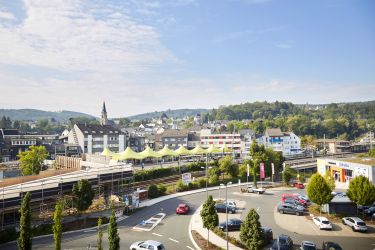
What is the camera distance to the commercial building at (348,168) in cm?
5341

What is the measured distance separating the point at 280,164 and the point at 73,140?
66.7 meters

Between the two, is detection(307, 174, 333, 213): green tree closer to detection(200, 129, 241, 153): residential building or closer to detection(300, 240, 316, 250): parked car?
detection(300, 240, 316, 250): parked car

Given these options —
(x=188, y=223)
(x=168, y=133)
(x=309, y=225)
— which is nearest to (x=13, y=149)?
(x=168, y=133)

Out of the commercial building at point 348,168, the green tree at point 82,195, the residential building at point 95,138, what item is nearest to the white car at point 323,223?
the commercial building at point 348,168

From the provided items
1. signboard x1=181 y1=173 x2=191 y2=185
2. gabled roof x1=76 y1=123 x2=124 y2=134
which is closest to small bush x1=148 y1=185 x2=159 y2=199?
signboard x1=181 y1=173 x2=191 y2=185

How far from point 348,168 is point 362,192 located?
24224mm

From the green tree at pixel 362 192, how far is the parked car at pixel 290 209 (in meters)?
5.94

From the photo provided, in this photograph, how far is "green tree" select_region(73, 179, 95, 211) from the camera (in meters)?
34.9

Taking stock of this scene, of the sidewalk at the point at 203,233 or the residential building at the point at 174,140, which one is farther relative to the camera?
the residential building at the point at 174,140

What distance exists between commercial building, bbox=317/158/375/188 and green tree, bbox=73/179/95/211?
1670 inches

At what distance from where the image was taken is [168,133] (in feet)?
446

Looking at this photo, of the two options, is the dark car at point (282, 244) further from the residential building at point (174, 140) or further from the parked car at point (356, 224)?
the residential building at point (174, 140)

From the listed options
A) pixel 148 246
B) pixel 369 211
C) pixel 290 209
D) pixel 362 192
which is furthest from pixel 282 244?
pixel 369 211

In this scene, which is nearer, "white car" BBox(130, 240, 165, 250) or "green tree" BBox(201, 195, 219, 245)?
"white car" BBox(130, 240, 165, 250)
